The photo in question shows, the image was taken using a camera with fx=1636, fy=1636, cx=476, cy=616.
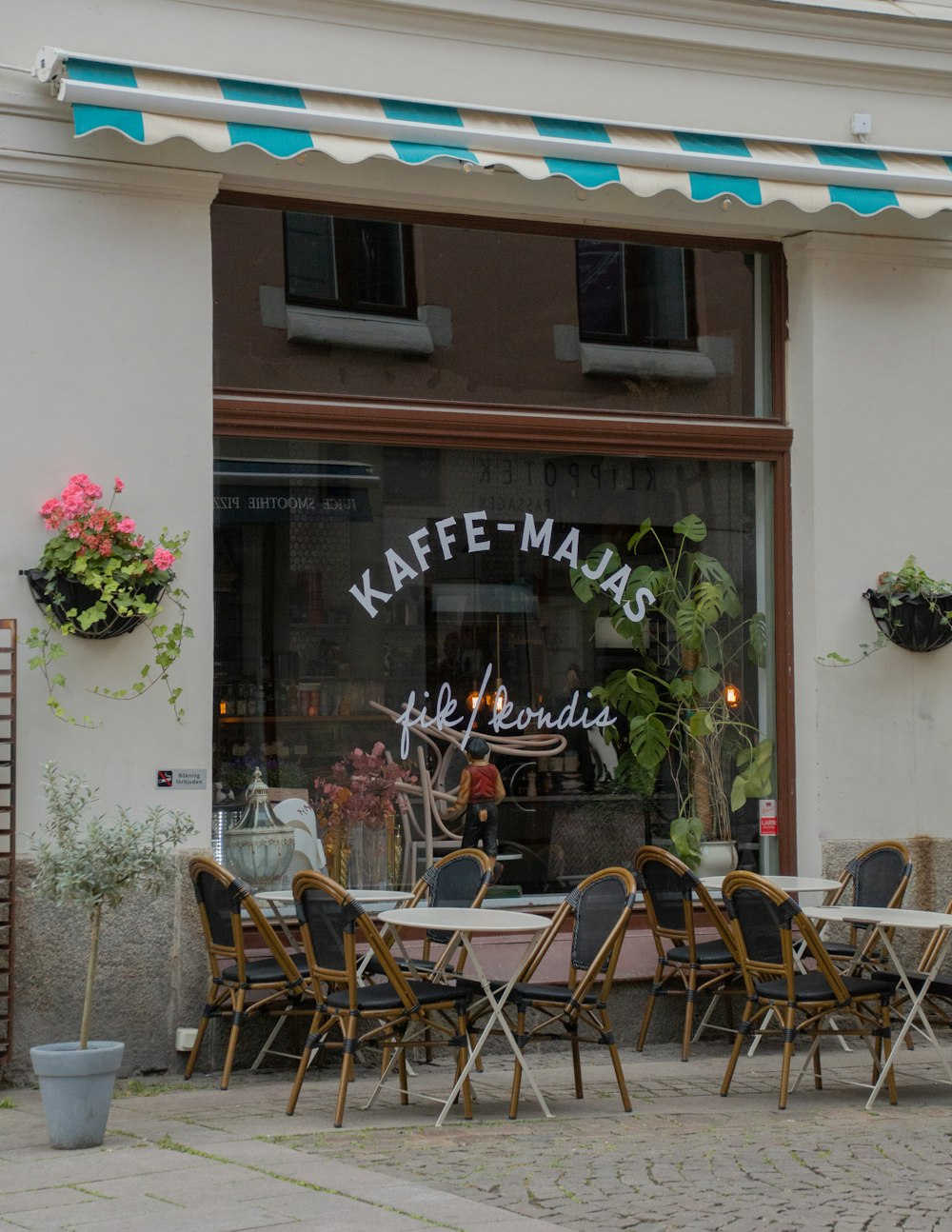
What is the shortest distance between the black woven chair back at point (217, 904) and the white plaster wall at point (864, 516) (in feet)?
11.4

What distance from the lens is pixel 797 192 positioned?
8750 millimetres

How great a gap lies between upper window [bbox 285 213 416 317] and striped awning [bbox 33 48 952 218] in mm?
755

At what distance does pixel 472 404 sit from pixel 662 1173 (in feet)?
14.7

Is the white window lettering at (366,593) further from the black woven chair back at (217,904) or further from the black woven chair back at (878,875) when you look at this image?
the black woven chair back at (878,875)

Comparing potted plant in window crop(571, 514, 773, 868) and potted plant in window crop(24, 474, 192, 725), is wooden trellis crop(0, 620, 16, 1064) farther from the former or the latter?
potted plant in window crop(571, 514, 773, 868)

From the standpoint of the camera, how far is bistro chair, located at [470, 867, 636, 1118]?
6902 millimetres

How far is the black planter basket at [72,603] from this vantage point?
300 inches

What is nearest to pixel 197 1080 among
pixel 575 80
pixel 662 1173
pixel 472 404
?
pixel 662 1173

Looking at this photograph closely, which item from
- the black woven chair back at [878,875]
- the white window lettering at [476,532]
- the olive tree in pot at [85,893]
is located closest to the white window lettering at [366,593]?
the white window lettering at [476,532]

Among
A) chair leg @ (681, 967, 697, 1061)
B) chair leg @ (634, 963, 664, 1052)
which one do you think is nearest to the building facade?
chair leg @ (634, 963, 664, 1052)

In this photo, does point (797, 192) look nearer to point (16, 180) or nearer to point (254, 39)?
point (254, 39)

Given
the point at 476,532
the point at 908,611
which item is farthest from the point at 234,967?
the point at 908,611

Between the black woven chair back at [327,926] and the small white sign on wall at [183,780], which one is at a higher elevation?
the small white sign on wall at [183,780]

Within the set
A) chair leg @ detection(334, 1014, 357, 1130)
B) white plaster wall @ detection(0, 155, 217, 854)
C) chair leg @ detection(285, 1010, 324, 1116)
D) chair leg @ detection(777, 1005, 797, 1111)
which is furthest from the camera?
white plaster wall @ detection(0, 155, 217, 854)
